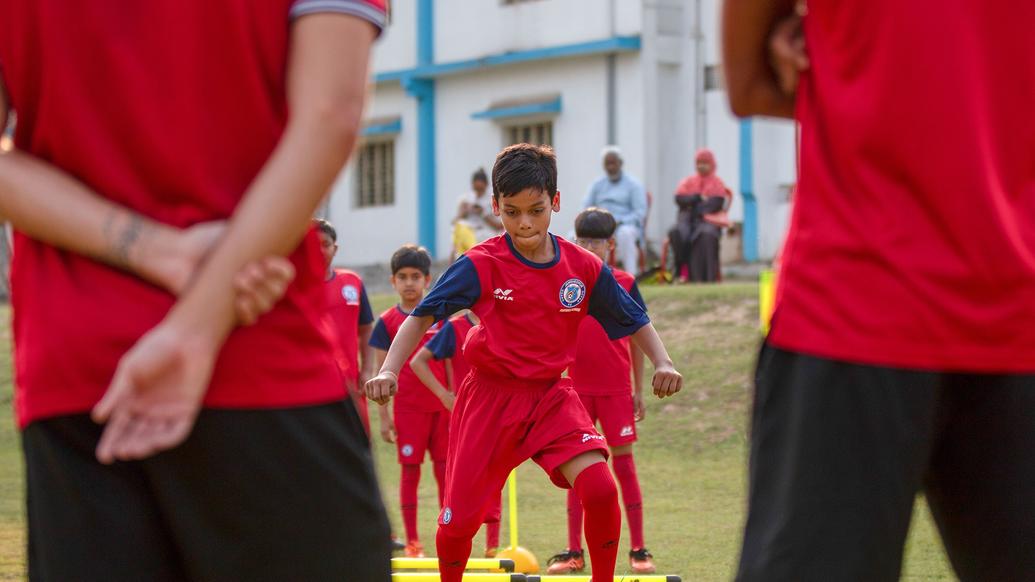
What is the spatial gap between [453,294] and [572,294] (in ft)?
1.60

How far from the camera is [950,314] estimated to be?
2.33 meters

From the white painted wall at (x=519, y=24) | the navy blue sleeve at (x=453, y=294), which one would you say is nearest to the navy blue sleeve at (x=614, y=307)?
the navy blue sleeve at (x=453, y=294)

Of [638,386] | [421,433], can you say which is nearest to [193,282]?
[638,386]

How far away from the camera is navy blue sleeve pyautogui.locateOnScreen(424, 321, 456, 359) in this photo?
8406 mm

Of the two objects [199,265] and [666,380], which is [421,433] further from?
[199,265]

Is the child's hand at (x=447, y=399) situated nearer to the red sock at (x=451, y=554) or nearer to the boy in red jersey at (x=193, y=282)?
the red sock at (x=451, y=554)

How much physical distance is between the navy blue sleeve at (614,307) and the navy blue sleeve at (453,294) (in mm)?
506

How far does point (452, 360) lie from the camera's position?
29.6 ft

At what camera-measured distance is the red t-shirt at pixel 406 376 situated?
30.2ft

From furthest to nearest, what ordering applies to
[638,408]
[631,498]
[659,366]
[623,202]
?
[623,202] < [638,408] < [631,498] < [659,366]

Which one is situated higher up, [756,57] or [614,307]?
[756,57]

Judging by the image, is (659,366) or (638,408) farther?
(638,408)

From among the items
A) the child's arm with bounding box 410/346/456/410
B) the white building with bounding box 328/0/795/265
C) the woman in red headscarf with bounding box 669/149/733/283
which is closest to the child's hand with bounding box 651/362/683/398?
the child's arm with bounding box 410/346/456/410

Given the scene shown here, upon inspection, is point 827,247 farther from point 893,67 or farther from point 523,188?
point 523,188
